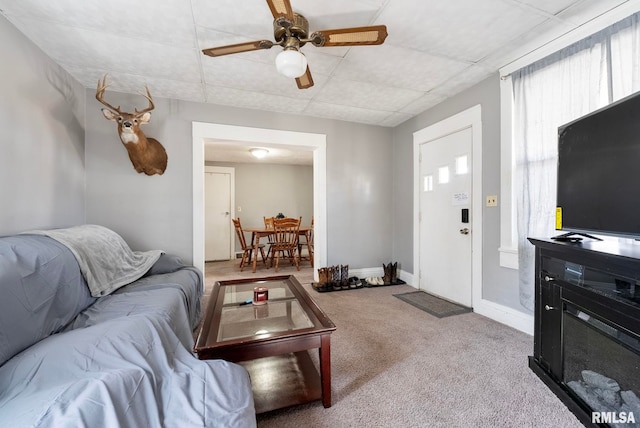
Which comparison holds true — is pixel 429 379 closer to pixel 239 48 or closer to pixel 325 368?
pixel 325 368

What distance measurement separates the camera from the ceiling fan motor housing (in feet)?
4.98

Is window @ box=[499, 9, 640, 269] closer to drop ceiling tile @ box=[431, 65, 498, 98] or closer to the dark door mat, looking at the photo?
drop ceiling tile @ box=[431, 65, 498, 98]

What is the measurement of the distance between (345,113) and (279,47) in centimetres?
157

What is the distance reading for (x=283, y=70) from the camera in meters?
1.64

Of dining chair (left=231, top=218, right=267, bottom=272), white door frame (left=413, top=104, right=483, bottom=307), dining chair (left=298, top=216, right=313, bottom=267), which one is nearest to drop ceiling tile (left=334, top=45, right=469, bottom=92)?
white door frame (left=413, top=104, right=483, bottom=307)

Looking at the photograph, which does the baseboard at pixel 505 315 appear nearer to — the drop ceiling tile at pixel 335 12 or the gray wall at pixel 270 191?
the drop ceiling tile at pixel 335 12

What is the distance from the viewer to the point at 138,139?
8.70 feet

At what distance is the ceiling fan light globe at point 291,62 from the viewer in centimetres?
157

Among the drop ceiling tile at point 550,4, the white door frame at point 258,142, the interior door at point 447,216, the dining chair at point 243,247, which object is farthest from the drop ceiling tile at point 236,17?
the dining chair at point 243,247

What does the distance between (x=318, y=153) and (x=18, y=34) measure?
2879 mm

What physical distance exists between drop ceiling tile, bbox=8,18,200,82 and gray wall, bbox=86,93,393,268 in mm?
603

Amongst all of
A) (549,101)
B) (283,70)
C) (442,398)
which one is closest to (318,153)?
(283,70)

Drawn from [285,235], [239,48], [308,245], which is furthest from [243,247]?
[239,48]

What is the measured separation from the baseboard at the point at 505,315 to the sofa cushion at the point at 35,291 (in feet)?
10.6
